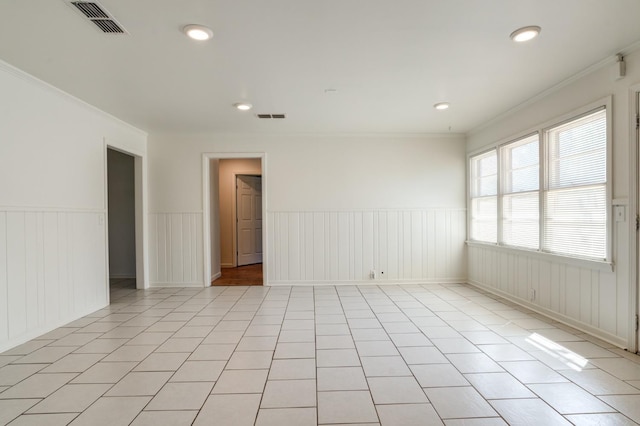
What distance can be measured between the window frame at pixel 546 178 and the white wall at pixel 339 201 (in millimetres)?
561

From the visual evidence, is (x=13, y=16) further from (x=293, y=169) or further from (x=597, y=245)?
(x=597, y=245)

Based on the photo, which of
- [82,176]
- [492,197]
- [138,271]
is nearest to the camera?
[82,176]

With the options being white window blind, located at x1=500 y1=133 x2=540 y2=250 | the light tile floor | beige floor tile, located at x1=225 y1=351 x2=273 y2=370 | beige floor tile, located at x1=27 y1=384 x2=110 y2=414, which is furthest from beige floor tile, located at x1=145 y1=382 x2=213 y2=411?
white window blind, located at x1=500 y1=133 x2=540 y2=250

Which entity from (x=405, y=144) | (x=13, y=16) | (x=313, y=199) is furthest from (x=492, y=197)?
(x=13, y=16)

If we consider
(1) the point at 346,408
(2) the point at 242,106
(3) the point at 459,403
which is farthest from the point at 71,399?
(2) the point at 242,106

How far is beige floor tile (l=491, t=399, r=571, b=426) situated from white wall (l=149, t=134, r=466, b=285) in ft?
11.6

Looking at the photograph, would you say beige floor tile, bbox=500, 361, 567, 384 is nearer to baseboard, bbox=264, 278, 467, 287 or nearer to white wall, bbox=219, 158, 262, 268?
baseboard, bbox=264, 278, 467, 287

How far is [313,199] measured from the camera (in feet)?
18.2

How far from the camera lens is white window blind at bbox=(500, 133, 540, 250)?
13.0ft

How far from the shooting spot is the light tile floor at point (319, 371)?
1.95m

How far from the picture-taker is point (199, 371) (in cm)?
248

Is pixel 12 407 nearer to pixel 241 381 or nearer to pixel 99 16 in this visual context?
pixel 241 381

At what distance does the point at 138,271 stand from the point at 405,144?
4.84 metres

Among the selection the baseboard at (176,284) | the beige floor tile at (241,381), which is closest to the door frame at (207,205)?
the baseboard at (176,284)
